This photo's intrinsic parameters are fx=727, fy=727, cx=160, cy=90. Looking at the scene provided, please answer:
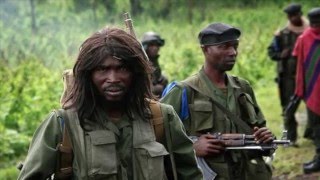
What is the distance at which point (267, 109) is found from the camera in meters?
13.5

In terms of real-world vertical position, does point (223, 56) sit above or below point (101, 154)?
above

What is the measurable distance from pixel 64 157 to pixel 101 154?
0.16m

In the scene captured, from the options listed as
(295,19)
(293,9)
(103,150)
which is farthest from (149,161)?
(295,19)

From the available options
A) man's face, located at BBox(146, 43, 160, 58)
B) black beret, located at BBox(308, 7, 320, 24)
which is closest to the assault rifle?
man's face, located at BBox(146, 43, 160, 58)

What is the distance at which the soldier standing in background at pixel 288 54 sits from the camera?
9594 mm

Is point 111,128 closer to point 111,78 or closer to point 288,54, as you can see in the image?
point 111,78

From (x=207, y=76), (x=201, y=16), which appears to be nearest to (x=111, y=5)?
(x=201, y=16)

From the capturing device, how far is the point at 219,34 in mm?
4832

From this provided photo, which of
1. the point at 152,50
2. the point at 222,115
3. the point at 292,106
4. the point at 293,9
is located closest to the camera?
the point at 222,115

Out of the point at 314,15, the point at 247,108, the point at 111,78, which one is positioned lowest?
the point at 247,108

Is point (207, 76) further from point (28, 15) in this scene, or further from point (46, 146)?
point (28, 15)

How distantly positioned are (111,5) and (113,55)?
27.0 metres

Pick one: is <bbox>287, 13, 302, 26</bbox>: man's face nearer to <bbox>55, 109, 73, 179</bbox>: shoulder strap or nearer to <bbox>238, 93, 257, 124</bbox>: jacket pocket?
<bbox>238, 93, 257, 124</bbox>: jacket pocket

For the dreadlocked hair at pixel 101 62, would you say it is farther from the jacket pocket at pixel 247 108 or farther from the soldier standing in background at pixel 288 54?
the soldier standing in background at pixel 288 54
